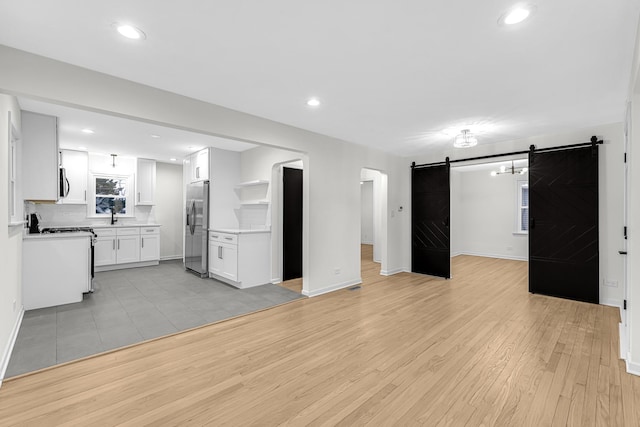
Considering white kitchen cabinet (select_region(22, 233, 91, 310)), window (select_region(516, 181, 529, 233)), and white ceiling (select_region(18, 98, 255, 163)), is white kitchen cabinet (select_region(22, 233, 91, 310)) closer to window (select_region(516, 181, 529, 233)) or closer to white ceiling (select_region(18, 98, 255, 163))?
white ceiling (select_region(18, 98, 255, 163))

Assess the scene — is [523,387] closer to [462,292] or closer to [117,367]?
[462,292]

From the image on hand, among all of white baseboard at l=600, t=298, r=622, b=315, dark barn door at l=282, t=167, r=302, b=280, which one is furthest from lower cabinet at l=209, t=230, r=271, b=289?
white baseboard at l=600, t=298, r=622, b=315

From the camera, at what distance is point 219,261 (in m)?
5.20

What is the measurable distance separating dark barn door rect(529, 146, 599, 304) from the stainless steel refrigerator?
5.66m

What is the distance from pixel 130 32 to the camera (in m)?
1.98

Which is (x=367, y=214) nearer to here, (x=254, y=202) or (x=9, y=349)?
(x=254, y=202)

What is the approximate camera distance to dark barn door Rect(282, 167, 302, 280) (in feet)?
17.4

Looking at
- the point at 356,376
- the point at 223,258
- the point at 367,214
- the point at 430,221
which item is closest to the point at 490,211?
the point at 430,221

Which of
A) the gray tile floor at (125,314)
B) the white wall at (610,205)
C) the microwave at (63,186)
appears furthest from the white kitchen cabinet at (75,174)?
the white wall at (610,205)

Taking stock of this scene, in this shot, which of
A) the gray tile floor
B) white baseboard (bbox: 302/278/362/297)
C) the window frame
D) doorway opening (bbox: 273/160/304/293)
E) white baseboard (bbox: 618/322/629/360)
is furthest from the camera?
the window frame

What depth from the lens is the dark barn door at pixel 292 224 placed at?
5.32 meters

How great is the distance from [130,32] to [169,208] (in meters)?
6.37

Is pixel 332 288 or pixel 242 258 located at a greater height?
pixel 242 258

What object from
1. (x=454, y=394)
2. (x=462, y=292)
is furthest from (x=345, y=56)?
(x=462, y=292)
